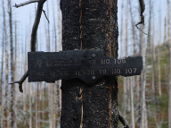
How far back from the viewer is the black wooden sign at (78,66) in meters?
2.28

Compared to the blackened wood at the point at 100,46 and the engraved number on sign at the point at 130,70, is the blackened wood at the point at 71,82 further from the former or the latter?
the engraved number on sign at the point at 130,70

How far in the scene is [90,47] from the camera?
236cm

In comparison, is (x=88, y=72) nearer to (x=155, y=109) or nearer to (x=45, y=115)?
(x=155, y=109)

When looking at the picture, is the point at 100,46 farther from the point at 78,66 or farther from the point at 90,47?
the point at 78,66

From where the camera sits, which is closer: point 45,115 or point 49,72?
point 49,72

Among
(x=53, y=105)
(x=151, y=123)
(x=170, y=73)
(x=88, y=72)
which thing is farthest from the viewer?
(x=151, y=123)

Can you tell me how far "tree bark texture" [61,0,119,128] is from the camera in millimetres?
2309

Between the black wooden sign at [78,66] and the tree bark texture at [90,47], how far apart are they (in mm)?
78

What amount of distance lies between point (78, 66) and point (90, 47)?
0.16 meters

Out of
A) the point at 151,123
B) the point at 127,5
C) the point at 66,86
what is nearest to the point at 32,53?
the point at 66,86

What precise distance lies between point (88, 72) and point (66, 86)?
0.64ft

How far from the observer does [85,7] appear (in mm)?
2383

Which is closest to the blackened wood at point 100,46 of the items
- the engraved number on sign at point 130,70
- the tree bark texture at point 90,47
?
the tree bark texture at point 90,47

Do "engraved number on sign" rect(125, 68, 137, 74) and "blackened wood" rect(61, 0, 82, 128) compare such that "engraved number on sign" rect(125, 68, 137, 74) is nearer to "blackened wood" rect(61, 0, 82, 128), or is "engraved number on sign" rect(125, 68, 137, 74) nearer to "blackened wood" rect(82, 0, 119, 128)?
"blackened wood" rect(82, 0, 119, 128)
